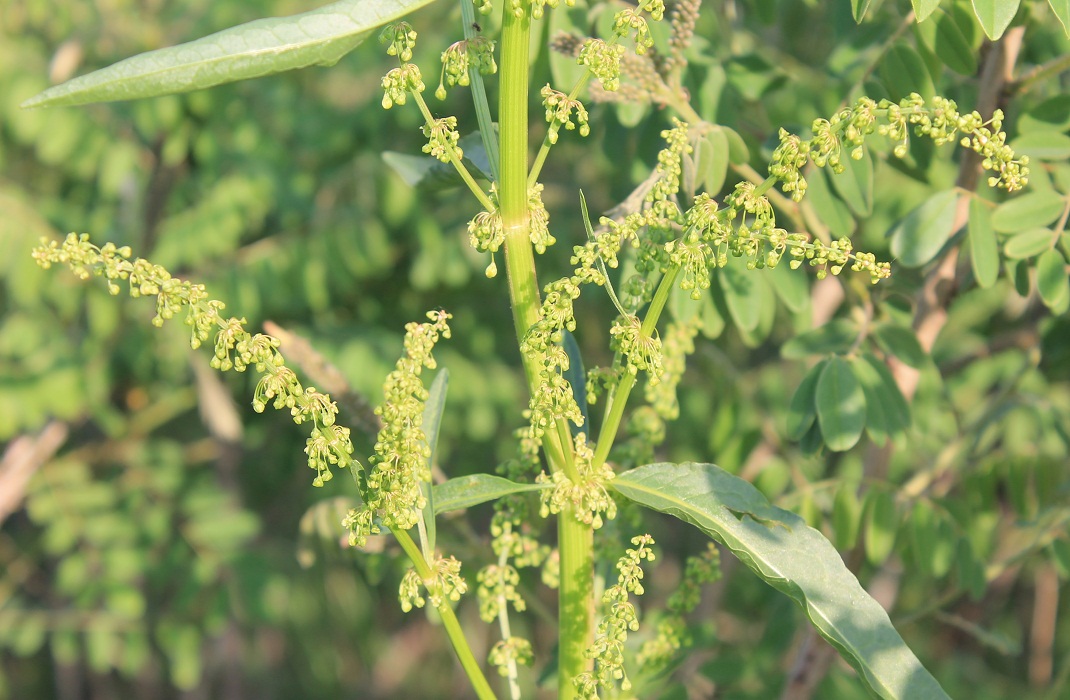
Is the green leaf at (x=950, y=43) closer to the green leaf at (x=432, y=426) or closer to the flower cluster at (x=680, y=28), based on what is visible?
the flower cluster at (x=680, y=28)

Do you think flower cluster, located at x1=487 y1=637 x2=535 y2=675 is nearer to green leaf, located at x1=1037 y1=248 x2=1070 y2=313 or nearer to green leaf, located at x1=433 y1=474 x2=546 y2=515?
green leaf, located at x1=433 y1=474 x2=546 y2=515

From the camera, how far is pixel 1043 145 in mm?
1445

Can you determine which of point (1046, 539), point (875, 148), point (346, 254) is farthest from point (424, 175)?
point (346, 254)

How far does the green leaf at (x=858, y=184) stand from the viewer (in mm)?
1477

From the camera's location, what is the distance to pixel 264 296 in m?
2.76

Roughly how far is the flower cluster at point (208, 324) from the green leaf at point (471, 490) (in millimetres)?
144

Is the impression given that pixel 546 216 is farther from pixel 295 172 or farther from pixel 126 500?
pixel 126 500

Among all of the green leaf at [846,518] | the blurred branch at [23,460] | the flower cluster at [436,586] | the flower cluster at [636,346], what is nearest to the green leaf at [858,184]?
the green leaf at [846,518]

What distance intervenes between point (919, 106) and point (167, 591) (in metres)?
3.34

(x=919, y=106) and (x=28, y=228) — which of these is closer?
(x=919, y=106)

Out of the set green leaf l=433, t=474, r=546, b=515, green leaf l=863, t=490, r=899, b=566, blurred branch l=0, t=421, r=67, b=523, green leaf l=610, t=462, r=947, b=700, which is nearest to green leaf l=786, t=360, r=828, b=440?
green leaf l=863, t=490, r=899, b=566

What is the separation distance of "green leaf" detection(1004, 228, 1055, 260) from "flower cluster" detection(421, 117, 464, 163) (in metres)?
0.89

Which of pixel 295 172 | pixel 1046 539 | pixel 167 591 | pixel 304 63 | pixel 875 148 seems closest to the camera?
pixel 304 63

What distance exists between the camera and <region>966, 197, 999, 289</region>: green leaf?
1411 millimetres
